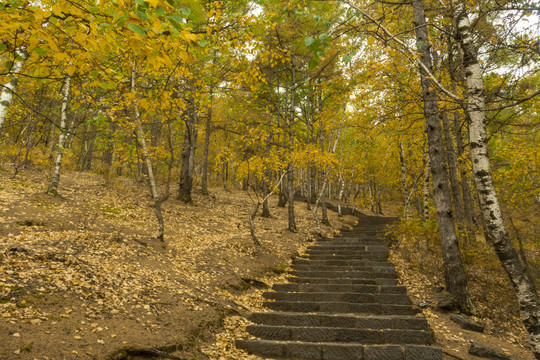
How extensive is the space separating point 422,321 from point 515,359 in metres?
1.52

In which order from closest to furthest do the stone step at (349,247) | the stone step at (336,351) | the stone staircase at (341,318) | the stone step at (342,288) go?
the stone step at (336,351), the stone staircase at (341,318), the stone step at (342,288), the stone step at (349,247)

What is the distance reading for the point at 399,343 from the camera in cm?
566

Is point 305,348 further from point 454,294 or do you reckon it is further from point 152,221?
point 152,221

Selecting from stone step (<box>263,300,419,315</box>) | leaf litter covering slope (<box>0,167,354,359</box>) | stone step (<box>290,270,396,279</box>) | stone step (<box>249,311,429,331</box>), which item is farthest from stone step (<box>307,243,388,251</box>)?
stone step (<box>249,311,429,331</box>)

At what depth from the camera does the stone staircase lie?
5.38m

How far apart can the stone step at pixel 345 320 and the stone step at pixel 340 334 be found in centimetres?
40

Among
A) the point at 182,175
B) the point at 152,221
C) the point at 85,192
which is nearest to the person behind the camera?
the point at 152,221

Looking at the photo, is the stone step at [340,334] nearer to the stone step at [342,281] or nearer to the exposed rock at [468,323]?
the exposed rock at [468,323]

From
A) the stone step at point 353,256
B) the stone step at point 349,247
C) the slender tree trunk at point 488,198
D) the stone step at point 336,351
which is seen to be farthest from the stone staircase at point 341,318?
the slender tree trunk at point 488,198

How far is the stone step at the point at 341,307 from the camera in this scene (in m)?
6.98

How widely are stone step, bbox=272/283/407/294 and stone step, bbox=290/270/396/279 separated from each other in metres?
0.97

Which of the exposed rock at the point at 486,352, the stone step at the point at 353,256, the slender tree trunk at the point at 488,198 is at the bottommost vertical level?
the exposed rock at the point at 486,352

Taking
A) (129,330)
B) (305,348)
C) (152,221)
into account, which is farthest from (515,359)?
(152,221)

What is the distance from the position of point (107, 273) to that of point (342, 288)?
5.99 meters
